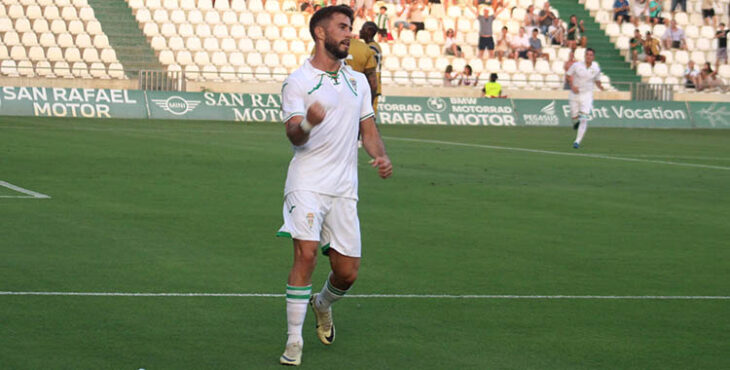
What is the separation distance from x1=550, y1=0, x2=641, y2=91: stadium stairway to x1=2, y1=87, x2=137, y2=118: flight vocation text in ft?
62.9

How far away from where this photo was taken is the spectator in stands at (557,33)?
154 ft

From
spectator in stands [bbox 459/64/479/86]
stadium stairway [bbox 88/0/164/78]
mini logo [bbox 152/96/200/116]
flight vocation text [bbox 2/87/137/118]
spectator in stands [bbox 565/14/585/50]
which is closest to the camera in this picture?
flight vocation text [bbox 2/87/137/118]

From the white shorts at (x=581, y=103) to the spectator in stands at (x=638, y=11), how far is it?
21.7m

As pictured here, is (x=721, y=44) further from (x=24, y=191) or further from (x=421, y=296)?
(x=421, y=296)

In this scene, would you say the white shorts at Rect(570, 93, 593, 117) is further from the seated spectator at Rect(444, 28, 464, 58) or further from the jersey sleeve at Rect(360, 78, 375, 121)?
the jersey sleeve at Rect(360, 78, 375, 121)

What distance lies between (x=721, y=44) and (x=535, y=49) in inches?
350

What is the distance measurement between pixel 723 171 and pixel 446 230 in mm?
10347

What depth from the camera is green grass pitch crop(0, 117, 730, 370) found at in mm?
7359

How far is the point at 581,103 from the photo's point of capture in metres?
29.3

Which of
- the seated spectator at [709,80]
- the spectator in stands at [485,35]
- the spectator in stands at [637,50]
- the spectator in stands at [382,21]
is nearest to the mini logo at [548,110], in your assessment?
the spectator in stands at [485,35]

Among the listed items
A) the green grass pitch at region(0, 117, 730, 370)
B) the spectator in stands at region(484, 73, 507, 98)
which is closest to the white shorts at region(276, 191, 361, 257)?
the green grass pitch at region(0, 117, 730, 370)

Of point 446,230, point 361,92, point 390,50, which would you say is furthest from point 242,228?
point 390,50

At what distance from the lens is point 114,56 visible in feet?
132

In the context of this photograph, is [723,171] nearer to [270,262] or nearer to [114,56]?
[270,262]
